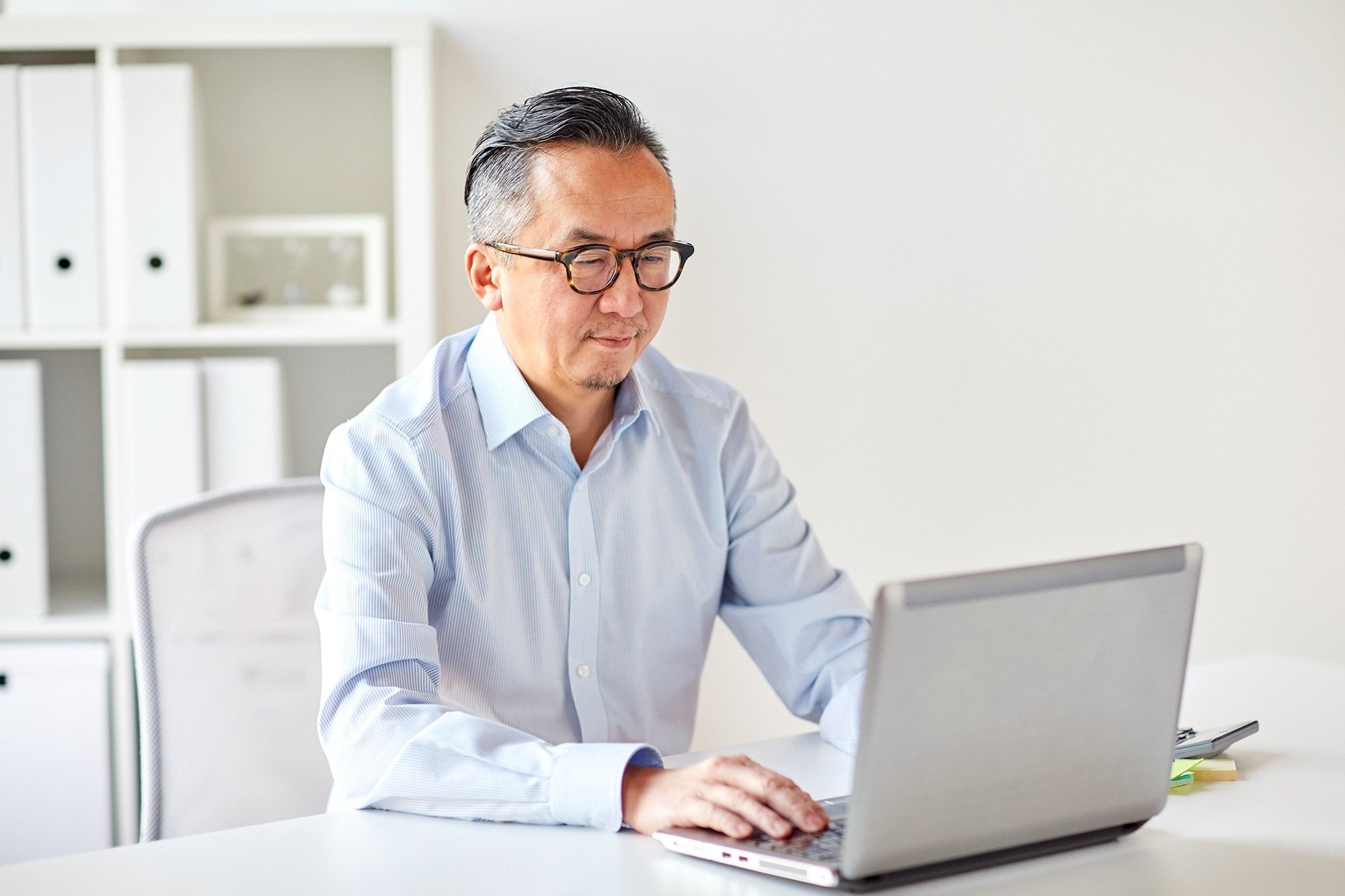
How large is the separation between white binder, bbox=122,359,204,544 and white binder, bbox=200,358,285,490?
0.07 ft

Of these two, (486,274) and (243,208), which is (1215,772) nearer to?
(486,274)

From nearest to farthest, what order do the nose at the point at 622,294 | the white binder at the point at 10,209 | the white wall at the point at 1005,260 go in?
1. the nose at the point at 622,294
2. the white binder at the point at 10,209
3. the white wall at the point at 1005,260

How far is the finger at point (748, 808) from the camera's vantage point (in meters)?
0.95

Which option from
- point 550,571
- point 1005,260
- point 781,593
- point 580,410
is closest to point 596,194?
point 580,410

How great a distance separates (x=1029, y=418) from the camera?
2.68 meters

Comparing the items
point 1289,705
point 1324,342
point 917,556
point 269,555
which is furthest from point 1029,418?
point 269,555

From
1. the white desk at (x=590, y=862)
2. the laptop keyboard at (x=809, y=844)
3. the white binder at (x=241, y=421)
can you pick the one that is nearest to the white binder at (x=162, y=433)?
the white binder at (x=241, y=421)

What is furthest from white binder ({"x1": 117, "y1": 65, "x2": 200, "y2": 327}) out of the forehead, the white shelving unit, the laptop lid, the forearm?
the laptop lid

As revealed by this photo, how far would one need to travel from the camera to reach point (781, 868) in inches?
35.6

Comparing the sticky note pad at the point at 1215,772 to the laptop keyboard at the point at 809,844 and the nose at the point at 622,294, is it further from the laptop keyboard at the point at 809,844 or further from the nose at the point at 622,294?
the nose at the point at 622,294

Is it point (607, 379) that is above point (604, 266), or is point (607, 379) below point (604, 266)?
below

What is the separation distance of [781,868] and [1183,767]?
47 cm

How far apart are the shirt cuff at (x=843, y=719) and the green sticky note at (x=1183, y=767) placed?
30 cm

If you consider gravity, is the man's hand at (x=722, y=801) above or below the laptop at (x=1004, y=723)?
below
